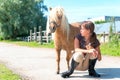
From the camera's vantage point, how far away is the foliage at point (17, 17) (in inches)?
2074

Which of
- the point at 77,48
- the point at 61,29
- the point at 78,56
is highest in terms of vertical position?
the point at 61,29

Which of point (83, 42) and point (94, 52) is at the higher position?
point (83, 42)

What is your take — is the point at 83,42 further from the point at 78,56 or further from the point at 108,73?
the point at 108,73

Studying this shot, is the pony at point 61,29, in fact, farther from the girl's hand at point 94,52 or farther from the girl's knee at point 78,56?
the girl's hand at point 94,52

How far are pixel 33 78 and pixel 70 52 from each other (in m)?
1.18

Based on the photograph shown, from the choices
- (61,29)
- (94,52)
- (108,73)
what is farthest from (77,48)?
(108,73)

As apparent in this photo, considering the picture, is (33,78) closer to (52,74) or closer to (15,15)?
(52,74)

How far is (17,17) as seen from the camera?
52.2 metres

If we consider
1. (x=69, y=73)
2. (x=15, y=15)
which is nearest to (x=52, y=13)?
(x=69, y=73)

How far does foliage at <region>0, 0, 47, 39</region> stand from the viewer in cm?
5269

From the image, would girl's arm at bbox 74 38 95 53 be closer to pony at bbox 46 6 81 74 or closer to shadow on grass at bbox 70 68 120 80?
pony at bbox 46 6 81 74

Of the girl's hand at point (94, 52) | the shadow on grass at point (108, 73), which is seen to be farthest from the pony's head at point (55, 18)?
the shadow on grass at point (108, 73)

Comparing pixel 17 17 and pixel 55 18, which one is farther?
pixel 17 17

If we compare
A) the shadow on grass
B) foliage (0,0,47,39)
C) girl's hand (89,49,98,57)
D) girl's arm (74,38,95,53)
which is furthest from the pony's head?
foliage (0,0,47,39)
